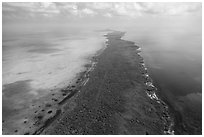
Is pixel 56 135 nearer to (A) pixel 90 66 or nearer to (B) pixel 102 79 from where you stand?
(B) pixel 102 79

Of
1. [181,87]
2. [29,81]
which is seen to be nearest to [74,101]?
[29,81]

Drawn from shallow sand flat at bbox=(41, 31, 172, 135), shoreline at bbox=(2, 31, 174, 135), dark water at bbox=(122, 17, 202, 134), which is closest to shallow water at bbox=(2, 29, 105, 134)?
shoreline at bbox=(2, 31, 174, 135)

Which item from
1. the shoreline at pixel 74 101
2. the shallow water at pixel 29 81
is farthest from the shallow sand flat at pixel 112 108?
the shallow water at pixel 29 81

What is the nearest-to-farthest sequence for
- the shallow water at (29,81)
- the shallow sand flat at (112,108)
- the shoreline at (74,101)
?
the shallow sand flat at (112,108), the shoreline at (74,101), the shallow water at (29,81)

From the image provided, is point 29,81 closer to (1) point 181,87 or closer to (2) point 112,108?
(2) point 112,108

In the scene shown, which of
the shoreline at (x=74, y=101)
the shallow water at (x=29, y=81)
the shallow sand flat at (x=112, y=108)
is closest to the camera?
the shallow sand flat at (x=112, y=108)

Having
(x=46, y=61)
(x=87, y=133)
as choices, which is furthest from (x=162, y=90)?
(x=46, y=61)

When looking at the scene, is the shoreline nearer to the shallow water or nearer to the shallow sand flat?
the shallow sand flat

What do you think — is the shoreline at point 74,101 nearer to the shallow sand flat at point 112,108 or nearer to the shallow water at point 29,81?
the shallow sand flat at point 112,108
